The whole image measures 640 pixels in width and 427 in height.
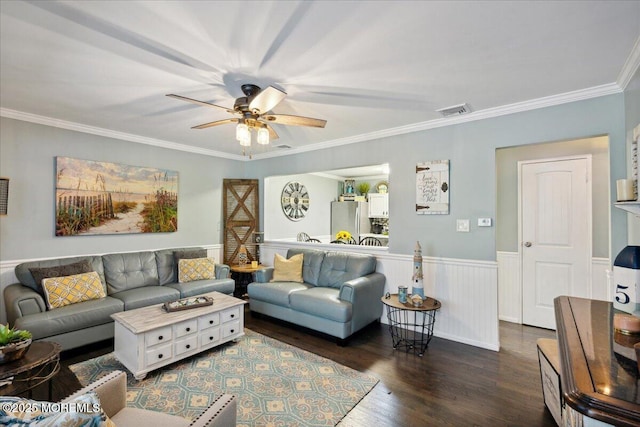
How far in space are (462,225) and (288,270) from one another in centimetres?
232

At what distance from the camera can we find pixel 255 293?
13.0 ft

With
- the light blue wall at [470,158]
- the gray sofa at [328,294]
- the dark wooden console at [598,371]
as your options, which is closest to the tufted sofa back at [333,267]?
the gray sofa at [328,294]

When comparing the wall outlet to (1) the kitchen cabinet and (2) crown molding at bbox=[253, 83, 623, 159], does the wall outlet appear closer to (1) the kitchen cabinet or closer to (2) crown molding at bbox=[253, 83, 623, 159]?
(2) crown molding at bbox=[253, 83, 623, 159]

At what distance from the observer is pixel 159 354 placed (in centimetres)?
259

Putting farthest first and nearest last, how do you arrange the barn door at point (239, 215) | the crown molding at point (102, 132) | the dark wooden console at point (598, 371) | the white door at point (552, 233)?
1. the barn door at point (239, 215)
2. the white door at point (552, 233)
3. the crown molding at point (102, 132)
4. the dark wooden console at point (598, 371)

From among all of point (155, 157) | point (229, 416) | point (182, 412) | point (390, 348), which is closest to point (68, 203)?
point (155, 157)

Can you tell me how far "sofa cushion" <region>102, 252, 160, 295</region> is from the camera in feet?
12.1

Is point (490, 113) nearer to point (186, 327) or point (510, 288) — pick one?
point (510, 288)

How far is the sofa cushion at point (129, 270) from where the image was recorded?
3680 mm

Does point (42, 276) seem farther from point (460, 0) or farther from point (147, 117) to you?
point (460, 0)

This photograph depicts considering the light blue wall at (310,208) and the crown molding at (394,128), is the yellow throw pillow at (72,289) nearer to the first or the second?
the crown molding at (394,128)

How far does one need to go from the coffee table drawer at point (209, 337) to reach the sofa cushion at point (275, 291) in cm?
86

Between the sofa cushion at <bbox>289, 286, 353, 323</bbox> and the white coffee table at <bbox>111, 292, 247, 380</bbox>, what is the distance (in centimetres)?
70

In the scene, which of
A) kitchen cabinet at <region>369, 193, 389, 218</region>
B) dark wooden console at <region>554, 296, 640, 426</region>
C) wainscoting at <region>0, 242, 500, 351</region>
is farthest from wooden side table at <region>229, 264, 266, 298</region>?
dark wooden console at <region>554, 296, 640, 426</region>
